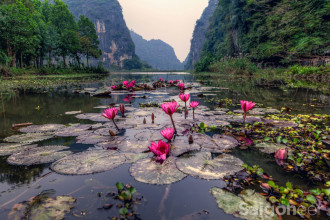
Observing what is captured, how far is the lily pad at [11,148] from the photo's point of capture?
2.21 meters

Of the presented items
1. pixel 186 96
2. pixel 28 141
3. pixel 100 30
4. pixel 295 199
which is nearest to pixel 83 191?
pixel 28 141

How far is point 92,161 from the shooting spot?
2.00 m

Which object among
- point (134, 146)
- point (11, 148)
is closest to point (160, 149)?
point (134, 146)

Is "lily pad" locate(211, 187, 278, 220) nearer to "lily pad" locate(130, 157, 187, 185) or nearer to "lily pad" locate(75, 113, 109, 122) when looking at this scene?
"lily pad" locate(130, 157, 187, 185)

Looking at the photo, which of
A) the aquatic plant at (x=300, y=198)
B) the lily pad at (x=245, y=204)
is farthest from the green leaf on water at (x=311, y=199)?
the lily pad at (x=245, y=204)

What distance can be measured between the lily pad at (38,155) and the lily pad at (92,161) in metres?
0.16

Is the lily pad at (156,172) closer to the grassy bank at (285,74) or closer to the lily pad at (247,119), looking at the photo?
the lily pad at (247,119)

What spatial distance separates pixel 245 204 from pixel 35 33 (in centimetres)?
3088

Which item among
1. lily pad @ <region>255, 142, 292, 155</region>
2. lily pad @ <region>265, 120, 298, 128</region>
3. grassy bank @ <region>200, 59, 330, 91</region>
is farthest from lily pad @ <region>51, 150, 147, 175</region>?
grassy bank @ <region>200, 59, 330, 91</region>

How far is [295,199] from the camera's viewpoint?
1479mm

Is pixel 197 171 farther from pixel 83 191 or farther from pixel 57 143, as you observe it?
pixel 57 143

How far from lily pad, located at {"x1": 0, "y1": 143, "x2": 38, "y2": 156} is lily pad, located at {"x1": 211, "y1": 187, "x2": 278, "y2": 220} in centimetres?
236

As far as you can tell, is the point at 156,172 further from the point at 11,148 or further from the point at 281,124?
the point at 281,124

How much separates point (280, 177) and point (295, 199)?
33 cm
